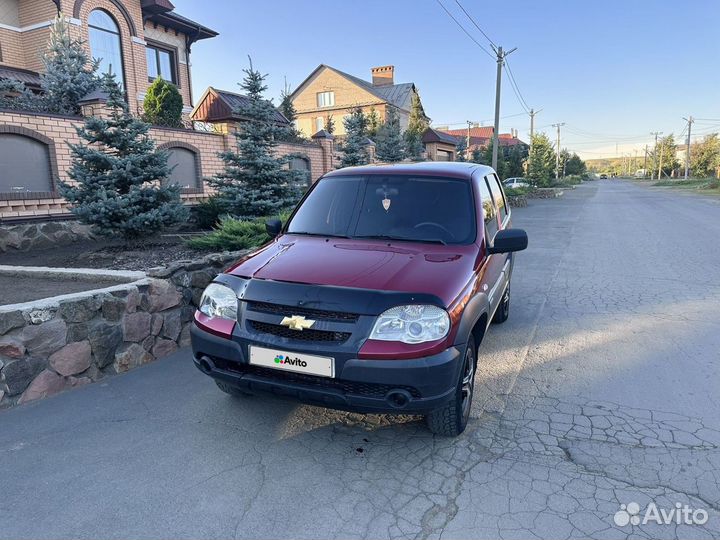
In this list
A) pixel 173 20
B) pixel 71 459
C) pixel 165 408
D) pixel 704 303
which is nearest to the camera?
pixel 71 459

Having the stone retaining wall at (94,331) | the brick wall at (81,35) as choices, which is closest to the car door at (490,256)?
the stone retaining wall at (94,331)

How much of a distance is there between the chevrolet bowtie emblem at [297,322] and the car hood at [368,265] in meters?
0.24

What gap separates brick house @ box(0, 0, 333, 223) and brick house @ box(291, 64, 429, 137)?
24310 mm

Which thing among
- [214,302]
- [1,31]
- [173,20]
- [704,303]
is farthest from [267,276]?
[173,20]

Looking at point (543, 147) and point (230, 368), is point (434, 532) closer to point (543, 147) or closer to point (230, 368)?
point (230, 368)

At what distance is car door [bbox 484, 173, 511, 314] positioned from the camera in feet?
13.1

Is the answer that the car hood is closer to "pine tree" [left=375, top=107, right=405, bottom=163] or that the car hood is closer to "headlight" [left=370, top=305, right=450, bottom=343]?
"headlight" [left=370, top=305, right=450, bottom=343]

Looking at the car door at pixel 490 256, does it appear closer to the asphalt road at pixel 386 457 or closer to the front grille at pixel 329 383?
the asphalt road at pixel 386 457

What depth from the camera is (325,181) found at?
15.0ft

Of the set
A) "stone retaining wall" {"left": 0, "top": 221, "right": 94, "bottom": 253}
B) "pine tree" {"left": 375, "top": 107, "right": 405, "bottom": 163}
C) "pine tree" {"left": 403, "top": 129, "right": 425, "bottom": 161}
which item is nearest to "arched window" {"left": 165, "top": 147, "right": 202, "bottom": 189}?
"stone retaining wall" {"left": 0, "top": 221, "right": 94, "bottom": 253}

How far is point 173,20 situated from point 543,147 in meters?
30.4

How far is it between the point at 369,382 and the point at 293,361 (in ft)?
1.51

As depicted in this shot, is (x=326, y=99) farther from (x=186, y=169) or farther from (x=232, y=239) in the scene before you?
(x=232, y=239)

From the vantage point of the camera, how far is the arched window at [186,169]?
11.3m
